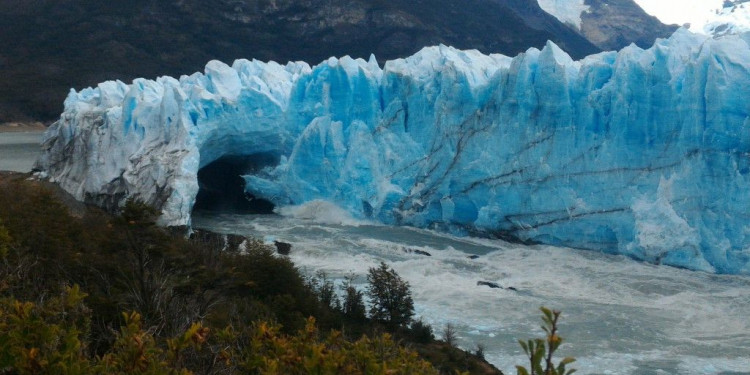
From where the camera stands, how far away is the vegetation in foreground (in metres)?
2.48

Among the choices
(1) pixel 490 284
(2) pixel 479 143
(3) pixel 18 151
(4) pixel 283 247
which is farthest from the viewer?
(3) pixel 18 151

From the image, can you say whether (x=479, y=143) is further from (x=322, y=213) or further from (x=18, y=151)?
(x=18, y=151)

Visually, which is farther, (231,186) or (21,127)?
(21,127)

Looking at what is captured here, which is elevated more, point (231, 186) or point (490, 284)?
point (231, 186)

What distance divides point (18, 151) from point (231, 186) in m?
14.5

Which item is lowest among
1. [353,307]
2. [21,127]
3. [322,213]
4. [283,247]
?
[283,247]

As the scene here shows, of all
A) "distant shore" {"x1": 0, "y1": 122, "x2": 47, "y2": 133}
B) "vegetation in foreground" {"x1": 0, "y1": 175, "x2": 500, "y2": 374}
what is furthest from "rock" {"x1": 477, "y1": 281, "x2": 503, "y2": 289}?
"distant shore" {"x1": 0, "y1": 122, "x2": 47, "y2": 133}

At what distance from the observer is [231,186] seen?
68.8 feet

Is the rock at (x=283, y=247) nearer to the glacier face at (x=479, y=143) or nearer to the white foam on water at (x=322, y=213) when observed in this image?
the glacier face at (x=479, y=143)

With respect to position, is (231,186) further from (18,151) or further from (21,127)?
(21,127)

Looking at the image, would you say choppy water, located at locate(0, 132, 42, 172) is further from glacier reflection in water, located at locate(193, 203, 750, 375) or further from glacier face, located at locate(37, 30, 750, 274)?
glacier reflection in water, located at locate(193, 203, 750, 375)

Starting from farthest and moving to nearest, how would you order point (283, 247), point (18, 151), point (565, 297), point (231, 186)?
1. point (18, 151)
2. point (231, 186)
3. point (283, 247)
4. point (565, 297)

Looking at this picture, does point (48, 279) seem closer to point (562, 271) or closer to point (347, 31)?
point (562, 271)

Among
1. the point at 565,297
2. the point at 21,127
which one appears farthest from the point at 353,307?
the point at 21,127
